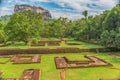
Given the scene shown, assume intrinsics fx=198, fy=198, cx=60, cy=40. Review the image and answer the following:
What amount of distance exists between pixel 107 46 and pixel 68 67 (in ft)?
33.8

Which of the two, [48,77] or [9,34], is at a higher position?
[9,34]

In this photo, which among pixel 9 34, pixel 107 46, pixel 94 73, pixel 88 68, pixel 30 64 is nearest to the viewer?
pixel 94 73

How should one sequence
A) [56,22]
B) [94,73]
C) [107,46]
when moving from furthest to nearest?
[56,22] < [107,46] < [94,73]

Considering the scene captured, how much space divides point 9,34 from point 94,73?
16.5 meters

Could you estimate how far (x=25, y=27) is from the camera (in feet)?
82.8

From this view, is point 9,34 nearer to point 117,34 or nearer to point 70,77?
point 117,34

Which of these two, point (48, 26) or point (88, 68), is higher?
point (48, 26)

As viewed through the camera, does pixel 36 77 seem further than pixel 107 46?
No

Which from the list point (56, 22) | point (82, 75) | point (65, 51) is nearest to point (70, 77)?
point (82, 75)

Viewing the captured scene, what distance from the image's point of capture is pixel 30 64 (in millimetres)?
14180

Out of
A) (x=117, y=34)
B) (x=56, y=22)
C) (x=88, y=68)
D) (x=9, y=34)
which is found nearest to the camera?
(x=88, y=68)

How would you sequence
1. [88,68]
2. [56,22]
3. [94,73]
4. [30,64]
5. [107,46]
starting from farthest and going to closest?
[56,22] < [107,46] < [30,64] < [88,68] < [94,73]

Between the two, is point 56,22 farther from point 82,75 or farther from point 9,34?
point 82,75

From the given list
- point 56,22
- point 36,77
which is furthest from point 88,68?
point 56,22
